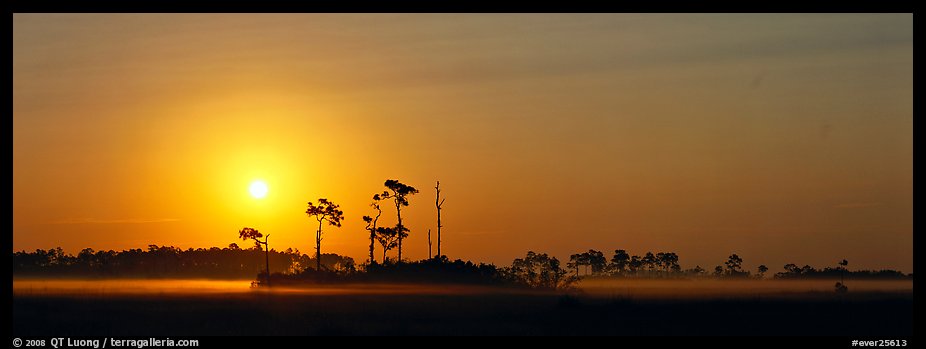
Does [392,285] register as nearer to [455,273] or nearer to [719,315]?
[455,273]

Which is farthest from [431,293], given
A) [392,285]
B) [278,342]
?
[278,342]

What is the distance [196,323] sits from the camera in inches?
2032

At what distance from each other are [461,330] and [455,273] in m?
49.5

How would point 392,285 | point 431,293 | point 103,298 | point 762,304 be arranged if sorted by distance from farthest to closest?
1. point 392,285
2. point 431,293
3. point 762,304
4. point 103,298

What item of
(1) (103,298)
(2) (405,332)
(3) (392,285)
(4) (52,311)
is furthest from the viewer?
(3) (392,285)

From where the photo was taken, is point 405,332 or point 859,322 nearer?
point 405,332

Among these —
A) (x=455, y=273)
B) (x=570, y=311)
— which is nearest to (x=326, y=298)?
(x=570, y=311)

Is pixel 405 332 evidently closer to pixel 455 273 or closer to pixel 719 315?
pixel 719 315

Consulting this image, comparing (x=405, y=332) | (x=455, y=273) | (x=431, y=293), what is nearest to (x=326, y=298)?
(x=431, y=293)

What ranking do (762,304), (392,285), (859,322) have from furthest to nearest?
(392,285) → (762,304) → (859,322)

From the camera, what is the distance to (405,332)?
49.0 meters

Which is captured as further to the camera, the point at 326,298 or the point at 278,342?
the point at 326,298

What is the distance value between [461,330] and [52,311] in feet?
63.6

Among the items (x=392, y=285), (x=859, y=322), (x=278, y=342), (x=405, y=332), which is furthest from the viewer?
(x=392, y=285)
